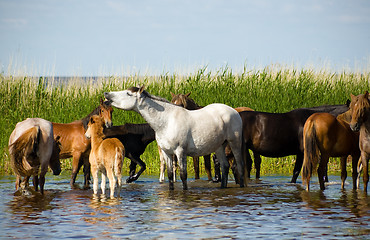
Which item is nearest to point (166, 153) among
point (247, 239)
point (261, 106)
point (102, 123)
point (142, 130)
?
point (102, 123)

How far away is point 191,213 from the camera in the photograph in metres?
9.59

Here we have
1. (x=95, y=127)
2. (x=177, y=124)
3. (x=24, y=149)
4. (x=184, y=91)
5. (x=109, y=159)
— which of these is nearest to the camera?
(x=109, y=159)

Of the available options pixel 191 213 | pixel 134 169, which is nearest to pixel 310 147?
pixel 191 213

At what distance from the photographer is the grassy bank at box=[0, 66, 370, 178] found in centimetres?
1916

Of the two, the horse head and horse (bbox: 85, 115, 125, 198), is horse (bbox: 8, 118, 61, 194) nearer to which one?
horse (bbox: 85, 115, 125, 198)

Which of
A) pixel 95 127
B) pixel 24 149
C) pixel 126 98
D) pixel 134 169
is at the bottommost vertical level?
pixel 134 169

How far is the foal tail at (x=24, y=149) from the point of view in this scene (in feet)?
37.4

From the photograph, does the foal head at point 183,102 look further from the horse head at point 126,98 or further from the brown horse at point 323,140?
the brown horse at point 323,140

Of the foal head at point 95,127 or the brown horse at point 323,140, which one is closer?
the foal head at point 95,127

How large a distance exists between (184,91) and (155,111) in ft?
24.7

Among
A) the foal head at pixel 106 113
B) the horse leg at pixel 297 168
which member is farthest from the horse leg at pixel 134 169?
the horse leg at pixel 297 168

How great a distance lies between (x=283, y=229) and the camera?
324 inches

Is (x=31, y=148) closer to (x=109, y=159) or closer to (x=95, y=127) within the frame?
(x=95, y=127)

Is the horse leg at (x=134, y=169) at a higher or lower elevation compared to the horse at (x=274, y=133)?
lower
